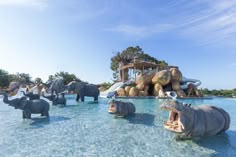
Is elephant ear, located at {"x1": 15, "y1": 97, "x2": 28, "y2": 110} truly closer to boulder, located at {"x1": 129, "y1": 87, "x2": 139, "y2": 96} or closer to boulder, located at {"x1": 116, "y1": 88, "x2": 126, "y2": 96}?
boulder, located at {"x1": 129, "y1": 87, "x2": 139, "y2": 96}

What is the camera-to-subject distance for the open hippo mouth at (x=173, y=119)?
5.51 m

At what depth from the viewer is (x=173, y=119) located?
20.3 ft

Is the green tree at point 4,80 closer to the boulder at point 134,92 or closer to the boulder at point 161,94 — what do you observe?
the boulder at point 134,92

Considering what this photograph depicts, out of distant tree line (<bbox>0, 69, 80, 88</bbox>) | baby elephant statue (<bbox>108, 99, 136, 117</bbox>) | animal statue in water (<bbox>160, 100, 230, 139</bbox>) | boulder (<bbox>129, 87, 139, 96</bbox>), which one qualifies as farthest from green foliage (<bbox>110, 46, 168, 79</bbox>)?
animal statue in water (<bbox>160, 100, 230, 139</bbox>)

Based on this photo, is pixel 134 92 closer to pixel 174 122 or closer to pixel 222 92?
pixel 222 92

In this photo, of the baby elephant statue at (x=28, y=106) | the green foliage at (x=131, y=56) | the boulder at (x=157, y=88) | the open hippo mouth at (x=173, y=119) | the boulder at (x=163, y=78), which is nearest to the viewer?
the open hippo mouth at (x=173, y=119)

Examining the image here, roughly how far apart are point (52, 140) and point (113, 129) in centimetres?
233

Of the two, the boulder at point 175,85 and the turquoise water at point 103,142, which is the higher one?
the boulder at point 175,85

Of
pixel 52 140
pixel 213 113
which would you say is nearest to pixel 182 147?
pixel 213 113

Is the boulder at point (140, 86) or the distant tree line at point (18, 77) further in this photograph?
the distant tree line at point (18, 77)

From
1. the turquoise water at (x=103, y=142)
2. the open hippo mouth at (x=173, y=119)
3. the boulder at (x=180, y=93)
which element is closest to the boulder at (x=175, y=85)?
the boulder at (x=180, y=93)

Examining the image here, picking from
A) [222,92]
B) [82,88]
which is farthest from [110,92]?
[222,92]

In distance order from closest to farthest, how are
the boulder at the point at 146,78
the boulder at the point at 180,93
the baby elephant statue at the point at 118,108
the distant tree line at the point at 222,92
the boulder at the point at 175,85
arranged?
the baby elephant statue at the point at 118,108 → the boulder at the point at 180,93 → the boulder at the point at 175,85 → the boulder at the point at 146,78 → the distant tree line at the point at 222,92

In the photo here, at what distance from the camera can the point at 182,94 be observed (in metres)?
26.0
